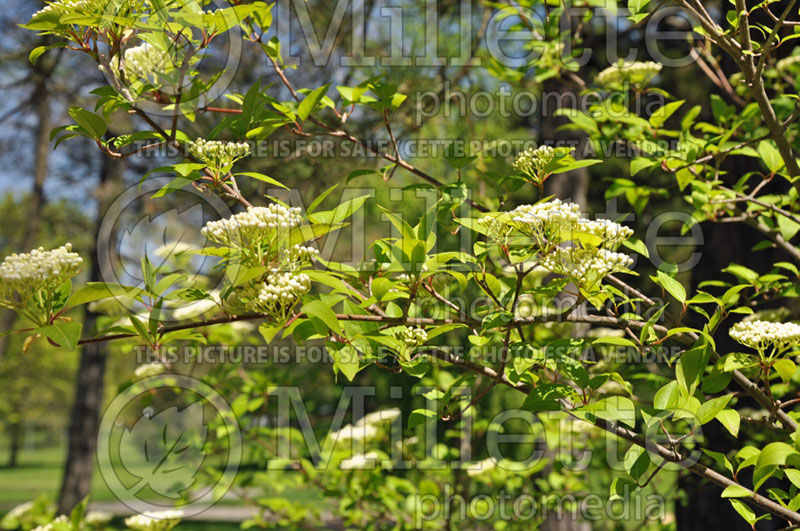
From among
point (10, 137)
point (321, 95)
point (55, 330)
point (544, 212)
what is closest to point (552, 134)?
point (321, 95)

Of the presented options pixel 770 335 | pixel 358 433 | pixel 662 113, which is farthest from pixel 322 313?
pixel 358 433

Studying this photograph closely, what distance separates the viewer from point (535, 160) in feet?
4.66

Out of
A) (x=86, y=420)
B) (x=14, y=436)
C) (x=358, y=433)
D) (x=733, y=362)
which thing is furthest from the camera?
(x=14, y=436)

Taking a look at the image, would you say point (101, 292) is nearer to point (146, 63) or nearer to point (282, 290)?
point (282, 290)

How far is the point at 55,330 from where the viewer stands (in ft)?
3.79

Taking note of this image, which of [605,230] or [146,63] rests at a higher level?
[146,63]

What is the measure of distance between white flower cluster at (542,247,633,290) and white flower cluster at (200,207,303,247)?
1.64 feet

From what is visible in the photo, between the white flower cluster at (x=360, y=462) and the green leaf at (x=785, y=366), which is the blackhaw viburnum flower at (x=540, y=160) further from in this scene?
the white flower cluster at (x=360, y=462)

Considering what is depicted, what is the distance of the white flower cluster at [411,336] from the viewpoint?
1321 mm

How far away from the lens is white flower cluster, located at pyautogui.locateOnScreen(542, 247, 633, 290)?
1233 millimetres

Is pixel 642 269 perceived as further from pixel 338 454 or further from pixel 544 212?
pixel 544 212
